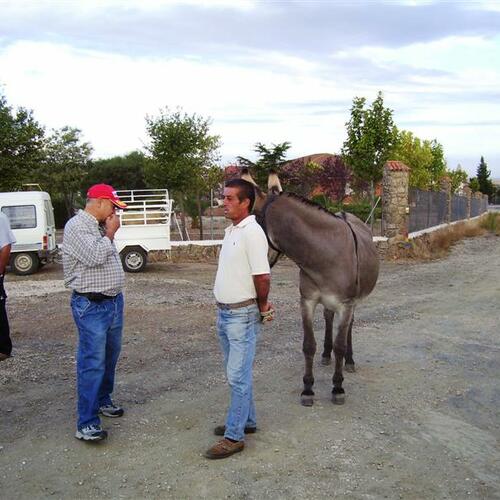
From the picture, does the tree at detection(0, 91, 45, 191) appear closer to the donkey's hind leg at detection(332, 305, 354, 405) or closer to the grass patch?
the grass patch

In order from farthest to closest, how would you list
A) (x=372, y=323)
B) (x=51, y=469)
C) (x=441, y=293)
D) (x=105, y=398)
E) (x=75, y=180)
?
(x=75, y=180)
(x=441, y=293)
(x=372, y=323)
(x=105, y=398)
(x=51, y=469)

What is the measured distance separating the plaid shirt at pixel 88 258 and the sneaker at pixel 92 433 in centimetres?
98

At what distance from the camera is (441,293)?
10438 millimetres

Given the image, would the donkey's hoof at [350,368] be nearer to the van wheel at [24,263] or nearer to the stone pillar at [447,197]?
the van wheel at [24,263]

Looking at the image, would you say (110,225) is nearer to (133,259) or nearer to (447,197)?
(133,259)

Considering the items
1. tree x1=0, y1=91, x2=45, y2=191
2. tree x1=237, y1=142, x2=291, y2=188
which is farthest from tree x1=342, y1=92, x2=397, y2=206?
tree x1=0, y1=91, x2=45, y2=191

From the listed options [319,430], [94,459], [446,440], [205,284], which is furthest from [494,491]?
[205,284]

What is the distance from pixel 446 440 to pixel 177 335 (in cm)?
397

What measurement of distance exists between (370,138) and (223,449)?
17.8 meters

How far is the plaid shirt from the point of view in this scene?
3870 mm

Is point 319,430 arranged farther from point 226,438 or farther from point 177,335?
point 177,335

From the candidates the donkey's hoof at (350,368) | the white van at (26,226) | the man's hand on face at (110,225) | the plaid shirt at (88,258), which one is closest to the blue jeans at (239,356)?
the plaid shirt at (88,258)

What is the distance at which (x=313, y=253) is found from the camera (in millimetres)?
4742

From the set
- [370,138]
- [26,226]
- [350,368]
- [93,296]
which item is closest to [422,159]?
[370,138]
